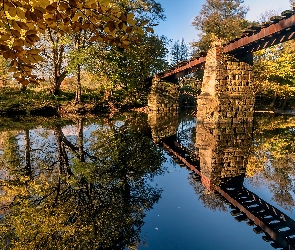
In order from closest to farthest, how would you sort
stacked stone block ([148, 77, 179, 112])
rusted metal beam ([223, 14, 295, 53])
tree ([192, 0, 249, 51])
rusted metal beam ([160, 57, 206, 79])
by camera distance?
rusted metal beam ([223, 14, 295, 53])
rusted metal beam ([160, 57, 206, 79])
stacked stone block ([148, 77, 179, 112])
tree ([192, 0, 249, 51])

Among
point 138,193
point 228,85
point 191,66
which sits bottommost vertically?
point 138,193

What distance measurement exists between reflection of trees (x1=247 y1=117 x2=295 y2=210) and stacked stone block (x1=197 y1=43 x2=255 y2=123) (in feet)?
13.5

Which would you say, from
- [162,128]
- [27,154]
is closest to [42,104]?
[162,128]

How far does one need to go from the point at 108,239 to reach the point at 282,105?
2959 cm

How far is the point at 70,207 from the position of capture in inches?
169

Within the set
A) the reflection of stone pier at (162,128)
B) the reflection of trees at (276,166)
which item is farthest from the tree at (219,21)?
the reflection of trees at (276,166)

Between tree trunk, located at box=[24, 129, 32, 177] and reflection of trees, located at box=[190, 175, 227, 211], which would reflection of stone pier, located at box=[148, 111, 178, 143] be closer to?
tree trunk, located at box=[24, 129, 32, 177]

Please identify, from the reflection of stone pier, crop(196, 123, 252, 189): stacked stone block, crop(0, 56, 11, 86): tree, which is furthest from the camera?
crop(0, 56, 11, 86): tree

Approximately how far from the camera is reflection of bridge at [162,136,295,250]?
3.55m

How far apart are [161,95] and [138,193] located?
776 inches

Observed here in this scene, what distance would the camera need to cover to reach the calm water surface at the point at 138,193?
3.57 metres

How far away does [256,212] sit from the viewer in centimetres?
424

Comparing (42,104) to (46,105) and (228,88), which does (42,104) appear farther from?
(228,88)

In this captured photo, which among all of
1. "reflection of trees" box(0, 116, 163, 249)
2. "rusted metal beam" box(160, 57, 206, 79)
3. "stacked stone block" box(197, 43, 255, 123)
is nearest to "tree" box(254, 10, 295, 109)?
"rusted metal beam" box(160, 57, 206, 79)
